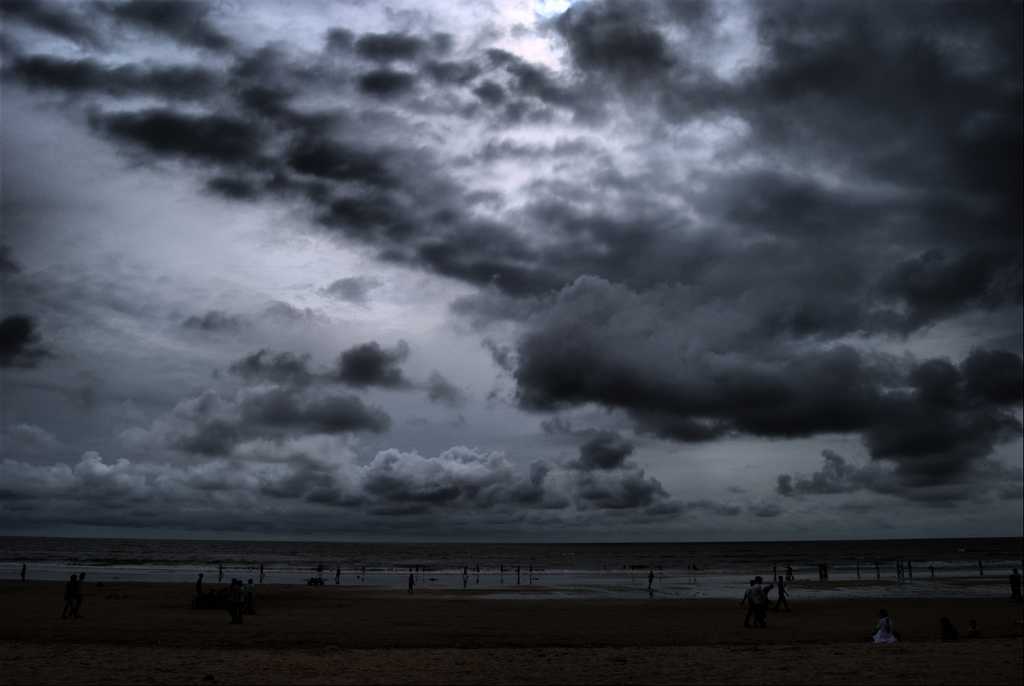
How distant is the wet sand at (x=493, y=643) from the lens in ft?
65.5

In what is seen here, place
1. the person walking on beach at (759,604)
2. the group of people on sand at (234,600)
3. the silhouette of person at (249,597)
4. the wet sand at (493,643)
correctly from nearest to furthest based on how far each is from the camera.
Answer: the wet sand at (493,643)
the person walking on beach at (759,604)
the group of people on sand at (234,600)
the silhouette of person at (249,597)

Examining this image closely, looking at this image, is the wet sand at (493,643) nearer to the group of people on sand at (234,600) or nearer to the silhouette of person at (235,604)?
the silhouette of person at (235,604)

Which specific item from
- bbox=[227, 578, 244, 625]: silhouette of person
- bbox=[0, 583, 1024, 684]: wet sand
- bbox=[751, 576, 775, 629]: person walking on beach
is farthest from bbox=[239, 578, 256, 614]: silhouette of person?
bbox=[751, 576, 775, 629]: person walking on beach

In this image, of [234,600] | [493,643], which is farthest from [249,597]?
[493,643]

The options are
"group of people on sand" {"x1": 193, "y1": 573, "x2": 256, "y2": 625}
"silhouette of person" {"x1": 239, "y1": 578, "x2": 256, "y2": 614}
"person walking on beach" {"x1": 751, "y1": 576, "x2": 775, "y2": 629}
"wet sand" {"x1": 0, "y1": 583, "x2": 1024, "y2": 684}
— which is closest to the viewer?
"wet sand" {"x1": 0, "y1": 583, "x2": 1024, "y2": 684}

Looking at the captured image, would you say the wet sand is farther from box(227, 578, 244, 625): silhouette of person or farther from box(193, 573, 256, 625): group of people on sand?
box(193, 573, 256, 625): group of people on sand

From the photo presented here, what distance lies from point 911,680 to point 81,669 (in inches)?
849

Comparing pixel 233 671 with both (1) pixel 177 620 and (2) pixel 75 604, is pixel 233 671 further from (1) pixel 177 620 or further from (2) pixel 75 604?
(2) pixel 75 604

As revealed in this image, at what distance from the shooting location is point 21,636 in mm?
30156

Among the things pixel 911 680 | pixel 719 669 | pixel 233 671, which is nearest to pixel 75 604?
pixel 233 671

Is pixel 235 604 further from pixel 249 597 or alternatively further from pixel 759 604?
pixel 759 604

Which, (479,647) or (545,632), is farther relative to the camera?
(545,632)

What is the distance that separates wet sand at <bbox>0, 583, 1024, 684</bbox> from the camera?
20.0 meters

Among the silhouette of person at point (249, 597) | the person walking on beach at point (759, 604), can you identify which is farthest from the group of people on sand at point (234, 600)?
the person walking on beach at point (759, 604)
